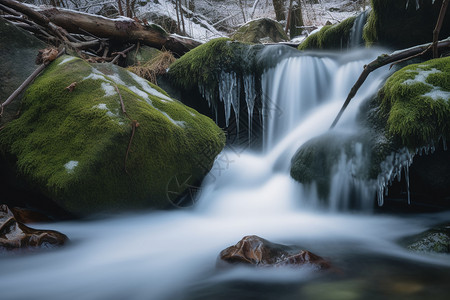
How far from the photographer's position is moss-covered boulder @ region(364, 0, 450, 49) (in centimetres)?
434

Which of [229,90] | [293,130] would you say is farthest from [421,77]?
[229,90]

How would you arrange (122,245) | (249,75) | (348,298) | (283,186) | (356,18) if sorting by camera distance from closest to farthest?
(348,298)
(122,245)
(283,186)
(249,75)
(356,18)

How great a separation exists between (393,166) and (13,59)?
4013 mm

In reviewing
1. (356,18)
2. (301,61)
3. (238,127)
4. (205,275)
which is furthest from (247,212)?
(356,18)

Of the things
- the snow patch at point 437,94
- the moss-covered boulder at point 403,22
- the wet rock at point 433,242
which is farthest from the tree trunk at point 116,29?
the wet rock at point 433,242

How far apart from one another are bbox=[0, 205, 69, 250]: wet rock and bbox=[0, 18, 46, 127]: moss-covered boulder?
1.38 metres

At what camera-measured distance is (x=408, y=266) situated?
192cm

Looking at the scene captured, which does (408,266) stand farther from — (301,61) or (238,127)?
(301,61)

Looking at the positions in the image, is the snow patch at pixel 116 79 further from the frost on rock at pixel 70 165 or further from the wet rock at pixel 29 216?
the wet rock at pixel 29 216

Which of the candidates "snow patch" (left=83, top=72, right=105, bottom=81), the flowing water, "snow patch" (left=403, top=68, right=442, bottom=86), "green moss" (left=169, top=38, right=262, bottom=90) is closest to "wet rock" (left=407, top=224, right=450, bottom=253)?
the flowing water

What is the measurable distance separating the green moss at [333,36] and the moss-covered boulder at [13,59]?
4940 millimetres

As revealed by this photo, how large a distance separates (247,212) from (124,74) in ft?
7.35

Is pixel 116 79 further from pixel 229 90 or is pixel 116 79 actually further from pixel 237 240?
pixel 237 240

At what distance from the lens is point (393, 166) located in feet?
9.02
